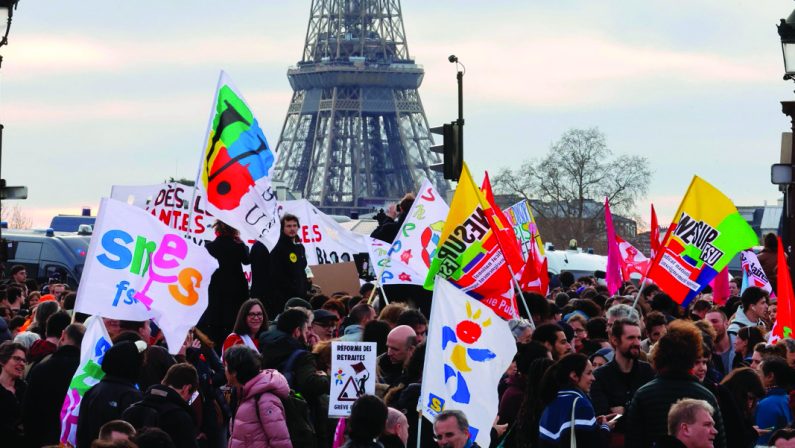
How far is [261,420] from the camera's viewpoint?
34.8 ft

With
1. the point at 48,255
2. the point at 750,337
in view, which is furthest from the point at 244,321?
the point at 48,255

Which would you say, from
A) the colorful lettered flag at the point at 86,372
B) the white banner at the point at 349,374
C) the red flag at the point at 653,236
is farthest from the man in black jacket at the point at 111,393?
the red flag at the point at 653,236

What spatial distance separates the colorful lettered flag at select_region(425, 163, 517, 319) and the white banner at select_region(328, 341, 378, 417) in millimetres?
2272

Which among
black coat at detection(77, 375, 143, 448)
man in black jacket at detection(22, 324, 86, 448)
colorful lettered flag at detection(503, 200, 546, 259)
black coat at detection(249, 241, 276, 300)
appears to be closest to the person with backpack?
black coat at detection(77, 375, 143, 448)

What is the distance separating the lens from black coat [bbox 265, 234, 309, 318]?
16016 millimetres

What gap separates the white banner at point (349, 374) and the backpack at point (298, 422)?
0.48 metres

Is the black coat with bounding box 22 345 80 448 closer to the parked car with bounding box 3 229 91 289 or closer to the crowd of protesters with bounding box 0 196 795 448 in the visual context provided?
the crowd of protesters with bounding box 0 196 795 448

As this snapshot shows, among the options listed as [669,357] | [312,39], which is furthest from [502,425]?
[312,39]

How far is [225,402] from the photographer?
12164 millimetres

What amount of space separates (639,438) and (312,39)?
4471 inches

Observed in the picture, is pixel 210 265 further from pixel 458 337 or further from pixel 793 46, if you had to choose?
pixel 793 46

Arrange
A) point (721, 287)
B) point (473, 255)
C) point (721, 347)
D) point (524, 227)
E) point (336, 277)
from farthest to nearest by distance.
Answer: point (524, 227)
point (336, 277)
point (721, 287)
point (721, 347)
point (473, 255)

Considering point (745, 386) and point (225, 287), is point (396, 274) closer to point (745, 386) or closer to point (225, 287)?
point (225, 287)

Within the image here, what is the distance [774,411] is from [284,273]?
6227 mm
